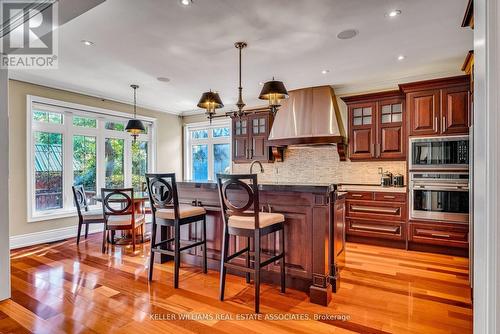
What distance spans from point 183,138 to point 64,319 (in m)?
5.40

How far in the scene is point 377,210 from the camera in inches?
170

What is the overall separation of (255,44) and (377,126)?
247 cm

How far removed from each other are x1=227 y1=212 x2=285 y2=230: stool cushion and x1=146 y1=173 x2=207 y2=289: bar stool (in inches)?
23.4

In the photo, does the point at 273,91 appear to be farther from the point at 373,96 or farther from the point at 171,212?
the point at 373,96

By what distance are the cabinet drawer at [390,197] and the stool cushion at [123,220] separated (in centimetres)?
358

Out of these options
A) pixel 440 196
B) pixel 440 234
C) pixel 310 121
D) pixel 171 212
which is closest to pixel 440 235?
pixel 440 234

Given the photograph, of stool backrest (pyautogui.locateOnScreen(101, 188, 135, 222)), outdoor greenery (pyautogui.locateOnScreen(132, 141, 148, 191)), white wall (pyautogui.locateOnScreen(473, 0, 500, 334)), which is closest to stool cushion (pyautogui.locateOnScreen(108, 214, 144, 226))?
stool backrest (pyautogui.locateOnScreen(101, 188, 135, 222))

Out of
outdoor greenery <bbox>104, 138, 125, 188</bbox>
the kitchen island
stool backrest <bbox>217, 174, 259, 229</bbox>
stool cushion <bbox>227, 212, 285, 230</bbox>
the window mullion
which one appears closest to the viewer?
stool backrest <bbox>217, 174, 259, 229</bbox>

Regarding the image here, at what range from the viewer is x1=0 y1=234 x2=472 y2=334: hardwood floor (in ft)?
7.01

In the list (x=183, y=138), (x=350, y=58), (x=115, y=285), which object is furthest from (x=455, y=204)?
(x=183, y=138)

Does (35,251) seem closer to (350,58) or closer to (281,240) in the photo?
(281,240)

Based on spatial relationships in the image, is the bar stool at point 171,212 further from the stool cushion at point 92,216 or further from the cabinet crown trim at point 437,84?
the cabinet crown trim at point 437,84

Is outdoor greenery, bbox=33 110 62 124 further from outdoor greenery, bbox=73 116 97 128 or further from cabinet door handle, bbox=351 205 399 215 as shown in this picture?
cabinet door handle, bbox=351 205 399 215

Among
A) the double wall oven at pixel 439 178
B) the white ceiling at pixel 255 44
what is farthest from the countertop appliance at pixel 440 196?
the white ceiling at pixel 255 44
